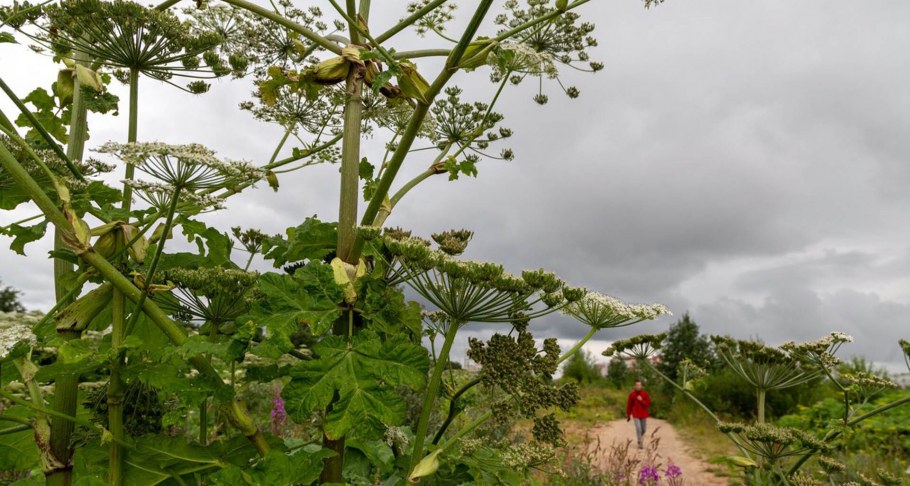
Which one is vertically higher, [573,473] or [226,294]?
[226,294]

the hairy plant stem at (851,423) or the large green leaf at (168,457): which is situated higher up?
the hairy plant stem at (851,423)

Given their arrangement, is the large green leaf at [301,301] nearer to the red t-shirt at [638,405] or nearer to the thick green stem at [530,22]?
the thick green stem at [530,22]

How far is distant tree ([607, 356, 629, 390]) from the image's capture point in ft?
93.6

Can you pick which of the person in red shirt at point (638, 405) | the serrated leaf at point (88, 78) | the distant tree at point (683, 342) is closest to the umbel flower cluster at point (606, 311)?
the serrated leaf at point (88, 78)

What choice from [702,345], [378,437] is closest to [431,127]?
[378,437]

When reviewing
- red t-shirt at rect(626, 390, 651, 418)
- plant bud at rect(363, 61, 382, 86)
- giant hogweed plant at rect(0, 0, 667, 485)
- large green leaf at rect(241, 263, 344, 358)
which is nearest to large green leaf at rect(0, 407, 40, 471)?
giant hogweed plant at rect(0, 0, 667, 485)

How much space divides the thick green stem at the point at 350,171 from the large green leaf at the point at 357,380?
1.54ft

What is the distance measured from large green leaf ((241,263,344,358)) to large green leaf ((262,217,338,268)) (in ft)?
1.54

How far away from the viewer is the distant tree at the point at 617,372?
1124 inches

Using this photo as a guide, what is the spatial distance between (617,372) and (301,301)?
2911 cm

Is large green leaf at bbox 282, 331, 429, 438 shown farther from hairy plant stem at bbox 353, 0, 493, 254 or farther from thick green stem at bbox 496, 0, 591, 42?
thick green stem at bbox 496, 0, 591, 42

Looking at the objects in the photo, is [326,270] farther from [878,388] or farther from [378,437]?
[878,388]

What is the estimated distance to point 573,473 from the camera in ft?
21.6

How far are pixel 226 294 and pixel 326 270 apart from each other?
0.60 metres
